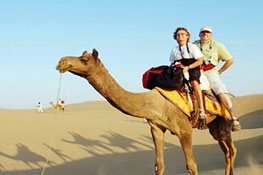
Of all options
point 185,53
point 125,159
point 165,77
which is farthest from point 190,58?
point 125,159

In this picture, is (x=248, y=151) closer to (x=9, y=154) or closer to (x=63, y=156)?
(x=63, y=156)

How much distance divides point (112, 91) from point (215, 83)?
2.33 m

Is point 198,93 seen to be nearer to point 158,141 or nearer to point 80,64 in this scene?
point 158,141

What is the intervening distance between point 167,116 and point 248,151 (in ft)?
28.9

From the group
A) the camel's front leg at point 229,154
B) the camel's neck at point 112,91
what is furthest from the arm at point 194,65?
the camel's front leg at point 229,154

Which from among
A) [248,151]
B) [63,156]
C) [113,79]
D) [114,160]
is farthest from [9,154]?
[113,79]

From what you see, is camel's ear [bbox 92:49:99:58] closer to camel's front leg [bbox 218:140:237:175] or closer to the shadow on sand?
camel's front leg [bbox 218:140:237:175]

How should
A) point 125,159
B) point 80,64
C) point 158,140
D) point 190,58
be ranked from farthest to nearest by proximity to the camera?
1. point 125,159
2. point 190,58
3. point 158,140
4. point 80,64

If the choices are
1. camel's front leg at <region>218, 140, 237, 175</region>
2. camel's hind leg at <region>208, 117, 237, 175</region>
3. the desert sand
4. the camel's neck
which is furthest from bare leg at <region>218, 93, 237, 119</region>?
the desert sand

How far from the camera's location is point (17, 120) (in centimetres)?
2023

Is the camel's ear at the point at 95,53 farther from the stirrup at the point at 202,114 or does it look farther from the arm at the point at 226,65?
the arm at the point at 226,65

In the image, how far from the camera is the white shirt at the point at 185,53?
20.1 ft

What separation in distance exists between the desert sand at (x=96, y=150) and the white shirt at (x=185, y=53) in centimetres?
434

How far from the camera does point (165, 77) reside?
5984mm
